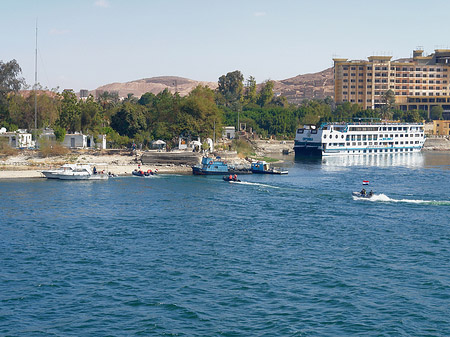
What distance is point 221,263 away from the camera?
1850 inches

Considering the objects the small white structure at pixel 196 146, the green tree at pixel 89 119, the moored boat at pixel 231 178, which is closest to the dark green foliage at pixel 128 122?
the green tree at pixel 89 119

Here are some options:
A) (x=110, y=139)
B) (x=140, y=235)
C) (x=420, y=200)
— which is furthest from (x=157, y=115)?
(x=140, y=235)

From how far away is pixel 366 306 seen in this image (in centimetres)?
3816

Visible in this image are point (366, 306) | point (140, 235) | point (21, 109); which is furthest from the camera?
point (21, 109)

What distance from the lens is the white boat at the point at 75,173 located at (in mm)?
92500

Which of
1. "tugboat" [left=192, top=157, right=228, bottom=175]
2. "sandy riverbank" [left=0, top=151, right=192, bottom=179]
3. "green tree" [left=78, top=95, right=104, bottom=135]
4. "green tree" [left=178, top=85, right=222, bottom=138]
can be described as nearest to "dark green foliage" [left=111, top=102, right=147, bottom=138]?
"green tree" [left=78, top=95, right=104, bottom=135]

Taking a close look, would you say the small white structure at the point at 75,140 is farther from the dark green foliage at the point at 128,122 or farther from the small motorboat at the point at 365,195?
the small motorboat at the point at 365,195

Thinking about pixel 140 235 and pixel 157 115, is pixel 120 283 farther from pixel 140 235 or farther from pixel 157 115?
pixel 157 115

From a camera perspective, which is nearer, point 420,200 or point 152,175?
point 420,200

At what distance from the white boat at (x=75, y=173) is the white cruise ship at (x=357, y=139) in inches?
3253

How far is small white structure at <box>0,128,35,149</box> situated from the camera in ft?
385

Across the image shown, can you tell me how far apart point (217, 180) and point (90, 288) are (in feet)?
191

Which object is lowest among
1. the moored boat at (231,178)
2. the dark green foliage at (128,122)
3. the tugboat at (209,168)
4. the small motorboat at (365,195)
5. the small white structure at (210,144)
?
the small motorboat at (365,195)

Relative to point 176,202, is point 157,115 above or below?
above
